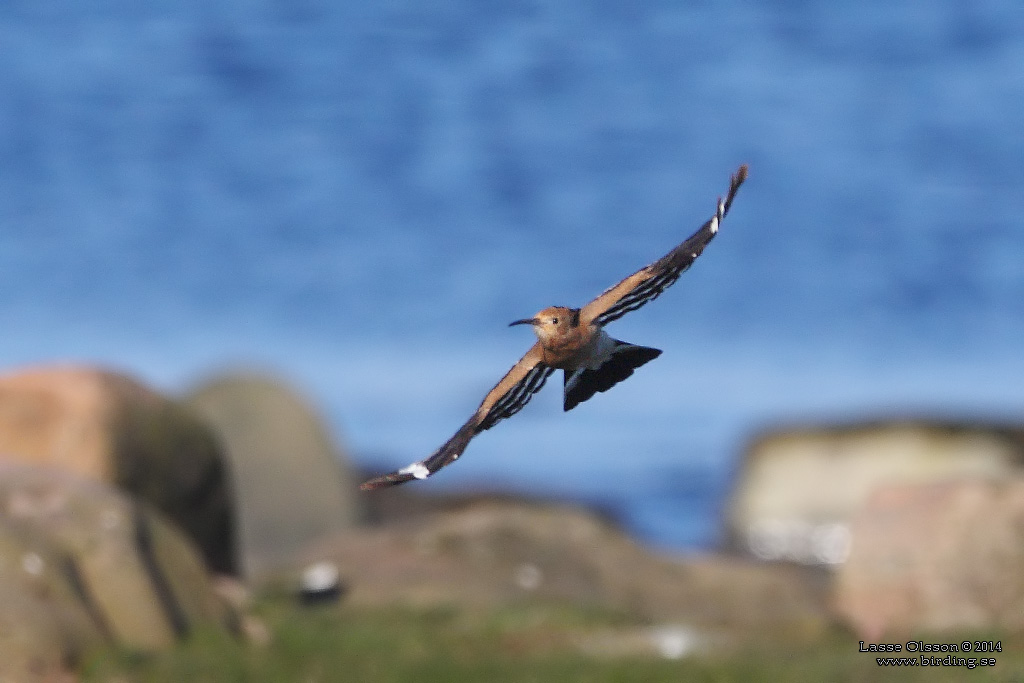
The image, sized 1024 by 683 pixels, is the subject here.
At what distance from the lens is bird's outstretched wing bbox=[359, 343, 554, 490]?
21.1 ft

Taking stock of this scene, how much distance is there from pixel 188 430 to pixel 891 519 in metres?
6.72

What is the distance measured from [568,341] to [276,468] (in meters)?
15.3

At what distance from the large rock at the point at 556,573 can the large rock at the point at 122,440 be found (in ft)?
5.49

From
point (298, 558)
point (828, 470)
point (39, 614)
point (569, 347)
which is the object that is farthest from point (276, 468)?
point (569, 347)

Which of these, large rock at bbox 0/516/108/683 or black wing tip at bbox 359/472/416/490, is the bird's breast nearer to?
black wing tip at bbox 359/472/416/490

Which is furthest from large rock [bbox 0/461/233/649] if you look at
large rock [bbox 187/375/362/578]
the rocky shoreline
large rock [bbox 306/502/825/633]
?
large rock [bbox 187/375/362/578]

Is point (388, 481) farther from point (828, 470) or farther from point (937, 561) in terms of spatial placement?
point (828, 470)

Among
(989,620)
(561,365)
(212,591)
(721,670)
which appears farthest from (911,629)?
(561,365)

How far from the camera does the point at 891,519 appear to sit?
617 inches

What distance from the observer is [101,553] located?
12.4 meters

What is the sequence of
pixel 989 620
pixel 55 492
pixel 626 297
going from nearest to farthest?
pixel 626 297
pixel 55 492
pixel 989 620

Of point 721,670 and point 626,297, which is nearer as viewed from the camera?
point 626,297

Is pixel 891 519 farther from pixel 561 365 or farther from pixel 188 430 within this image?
pixel 561 365

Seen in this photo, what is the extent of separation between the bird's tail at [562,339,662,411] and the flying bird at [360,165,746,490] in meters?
0.06
